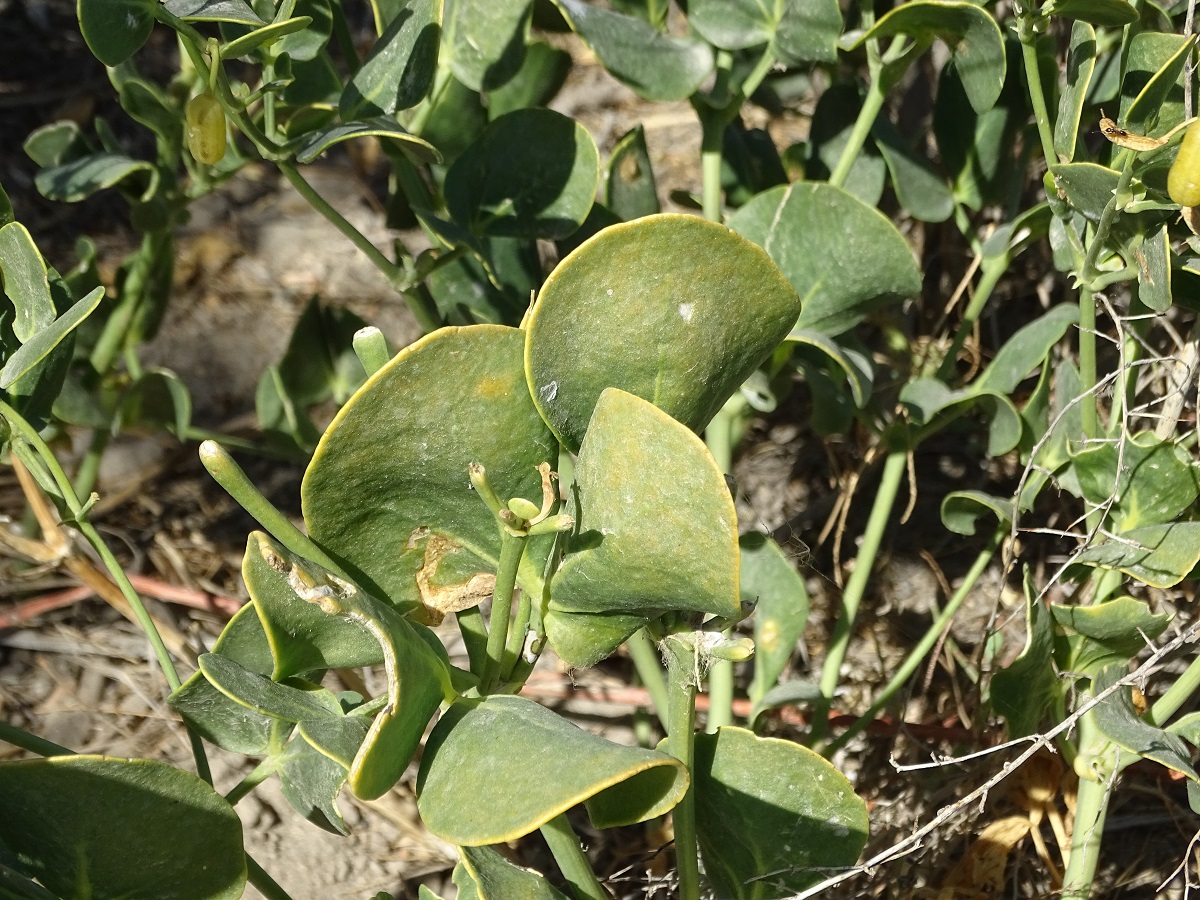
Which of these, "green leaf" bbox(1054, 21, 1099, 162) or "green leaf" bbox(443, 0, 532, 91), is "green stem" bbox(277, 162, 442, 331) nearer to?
"green leaf" bbox(443, 0, 532, 91)

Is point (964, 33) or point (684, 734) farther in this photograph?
point (964, 33)

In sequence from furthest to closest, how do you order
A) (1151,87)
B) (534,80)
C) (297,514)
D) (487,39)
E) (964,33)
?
(297,514), (534,80), (487,39), (964,33), (1151,87)

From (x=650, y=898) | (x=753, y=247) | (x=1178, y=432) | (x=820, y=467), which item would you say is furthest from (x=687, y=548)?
(x=820, y=467)

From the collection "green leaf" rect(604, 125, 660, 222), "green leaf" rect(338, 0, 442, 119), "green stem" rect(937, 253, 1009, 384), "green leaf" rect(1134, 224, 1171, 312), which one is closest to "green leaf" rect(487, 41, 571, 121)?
"green leaf" rect(604, 125, 660, 222)

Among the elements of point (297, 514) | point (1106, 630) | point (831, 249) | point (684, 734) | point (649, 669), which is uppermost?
point (831, 249)

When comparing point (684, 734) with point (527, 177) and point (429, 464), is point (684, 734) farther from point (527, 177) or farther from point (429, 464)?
point (527, 177)

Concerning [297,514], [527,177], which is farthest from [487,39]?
[297,514]

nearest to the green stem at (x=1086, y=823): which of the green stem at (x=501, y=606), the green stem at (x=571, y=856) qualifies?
the green stem at (x=571, y=856)

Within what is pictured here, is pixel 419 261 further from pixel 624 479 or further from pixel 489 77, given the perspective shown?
pixel 624 479
